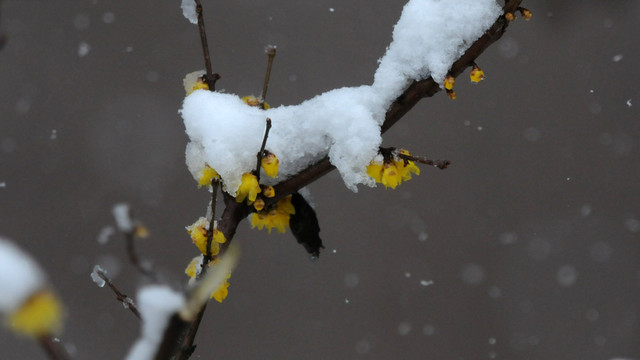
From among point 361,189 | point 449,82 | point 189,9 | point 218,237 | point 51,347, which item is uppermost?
point 361,189

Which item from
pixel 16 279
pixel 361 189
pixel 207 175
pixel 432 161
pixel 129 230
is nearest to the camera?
pixel 16 279

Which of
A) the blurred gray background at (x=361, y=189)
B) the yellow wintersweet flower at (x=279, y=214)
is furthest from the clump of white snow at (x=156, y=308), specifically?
the blurred gray background at (x=361, y=189)

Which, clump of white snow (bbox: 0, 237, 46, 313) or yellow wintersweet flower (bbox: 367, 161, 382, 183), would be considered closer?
clump of white snow (bbox: 0, 237, 46, 313)

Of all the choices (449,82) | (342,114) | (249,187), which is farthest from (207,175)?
(449,82)

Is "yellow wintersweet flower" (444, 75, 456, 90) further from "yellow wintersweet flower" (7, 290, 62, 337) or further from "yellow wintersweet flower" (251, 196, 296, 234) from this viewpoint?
"yellow wintersweet flower" (7, 290, 62, 337)

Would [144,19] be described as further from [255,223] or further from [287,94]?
[255,223]

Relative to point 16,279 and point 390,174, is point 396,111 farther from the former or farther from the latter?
point 16,279

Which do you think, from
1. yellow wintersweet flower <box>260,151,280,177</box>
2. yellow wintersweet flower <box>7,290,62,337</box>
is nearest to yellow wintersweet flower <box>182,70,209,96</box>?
yellow wintersweet flower <box>260,151,280,177</box>
